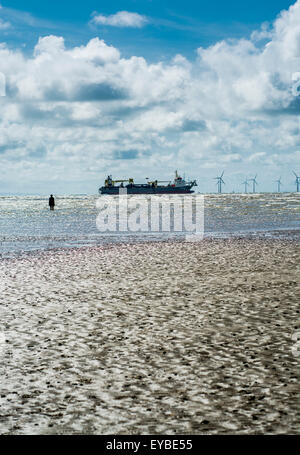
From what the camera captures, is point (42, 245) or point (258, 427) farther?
point (42, 245)

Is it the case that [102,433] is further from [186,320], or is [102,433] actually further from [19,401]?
[186,320]

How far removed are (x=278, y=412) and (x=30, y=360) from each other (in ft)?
14.8

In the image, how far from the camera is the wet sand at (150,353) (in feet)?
21.3

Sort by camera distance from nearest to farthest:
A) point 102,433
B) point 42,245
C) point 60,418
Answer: point 102,433 < point 60,418 < point 42,245

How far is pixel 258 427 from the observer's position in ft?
20.1

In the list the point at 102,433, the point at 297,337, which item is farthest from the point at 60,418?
the point at 297,337

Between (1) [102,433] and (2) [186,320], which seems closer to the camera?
(1) [102,433]

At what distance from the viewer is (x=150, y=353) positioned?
9.18 metres

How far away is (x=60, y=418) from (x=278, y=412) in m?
2.88

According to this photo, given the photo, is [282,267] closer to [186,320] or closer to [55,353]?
[186,320]

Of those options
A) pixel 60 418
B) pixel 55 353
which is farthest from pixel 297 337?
pixel 60 418

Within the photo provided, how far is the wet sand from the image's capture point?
21.3 ft
